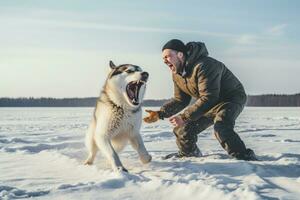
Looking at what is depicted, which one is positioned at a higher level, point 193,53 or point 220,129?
point 193,53

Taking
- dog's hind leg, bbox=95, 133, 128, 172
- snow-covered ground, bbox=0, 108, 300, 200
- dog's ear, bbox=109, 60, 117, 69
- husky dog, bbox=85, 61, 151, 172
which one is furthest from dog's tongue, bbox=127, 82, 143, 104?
snow-covered ground, bbox=0, 108, 300, 200

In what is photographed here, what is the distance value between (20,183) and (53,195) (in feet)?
2.33

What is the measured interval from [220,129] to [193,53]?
0.94 meters

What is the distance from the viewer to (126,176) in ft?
12.5

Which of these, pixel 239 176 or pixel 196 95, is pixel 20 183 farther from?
pixel 196 95

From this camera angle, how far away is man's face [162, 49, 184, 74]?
5027 mm

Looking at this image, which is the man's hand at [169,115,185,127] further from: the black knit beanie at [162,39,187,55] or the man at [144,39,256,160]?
the black knit beanie at [162,39,187,55]

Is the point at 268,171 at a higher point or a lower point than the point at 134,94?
lower

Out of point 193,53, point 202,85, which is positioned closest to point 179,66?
point 193,53

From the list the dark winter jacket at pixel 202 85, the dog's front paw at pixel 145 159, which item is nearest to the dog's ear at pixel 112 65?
the dark winter jacket at pixel 202 85

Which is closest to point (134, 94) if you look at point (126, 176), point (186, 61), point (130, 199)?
point (186, 61)

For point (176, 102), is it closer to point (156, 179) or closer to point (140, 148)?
point (140, 148)

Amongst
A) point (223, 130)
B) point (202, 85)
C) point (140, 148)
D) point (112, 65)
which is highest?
point (112, 65)

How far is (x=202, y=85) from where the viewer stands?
489 cm
